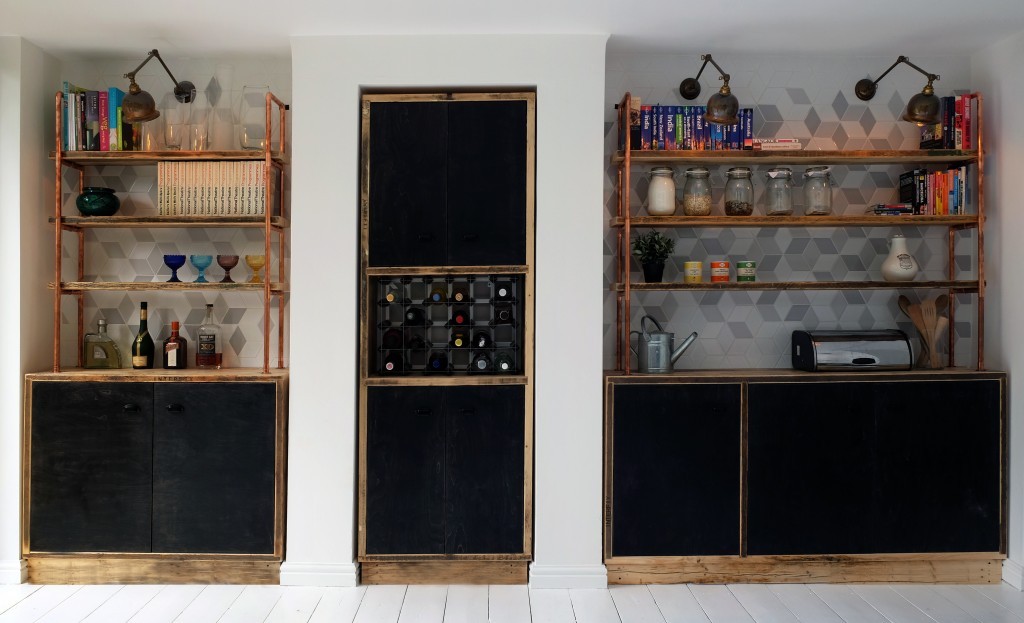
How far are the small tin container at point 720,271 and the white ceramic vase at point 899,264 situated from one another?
0.79m

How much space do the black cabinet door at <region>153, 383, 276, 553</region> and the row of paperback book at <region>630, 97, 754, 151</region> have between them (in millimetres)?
2102

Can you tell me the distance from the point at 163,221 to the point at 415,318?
1.26 metres

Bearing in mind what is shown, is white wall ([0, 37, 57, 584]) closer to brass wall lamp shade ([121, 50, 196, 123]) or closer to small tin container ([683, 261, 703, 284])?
brass wall lamp shade ([121, 50, 196, 123])

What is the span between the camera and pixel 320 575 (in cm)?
364

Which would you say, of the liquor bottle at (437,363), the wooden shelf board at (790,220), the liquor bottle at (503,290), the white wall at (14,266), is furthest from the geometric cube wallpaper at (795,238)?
the white wall at (14,266)

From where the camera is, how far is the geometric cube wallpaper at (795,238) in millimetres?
4070

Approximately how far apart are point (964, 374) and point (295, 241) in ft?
10.3

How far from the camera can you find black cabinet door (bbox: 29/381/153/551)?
365 cm

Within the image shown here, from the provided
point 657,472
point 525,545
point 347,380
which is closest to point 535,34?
point 347,380

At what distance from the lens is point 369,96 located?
3697 millimetres

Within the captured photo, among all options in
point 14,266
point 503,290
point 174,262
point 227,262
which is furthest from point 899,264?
point 14,266

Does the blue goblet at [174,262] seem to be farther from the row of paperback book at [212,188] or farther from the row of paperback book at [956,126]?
the row of paperback book at [956,126]

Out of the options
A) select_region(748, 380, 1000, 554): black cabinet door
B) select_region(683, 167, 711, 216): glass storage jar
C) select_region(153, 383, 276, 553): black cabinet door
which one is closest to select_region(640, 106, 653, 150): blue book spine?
select_region(683, 167, 711, 216): glass storage jar

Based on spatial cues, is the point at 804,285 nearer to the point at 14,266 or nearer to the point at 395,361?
the point at 395,361
